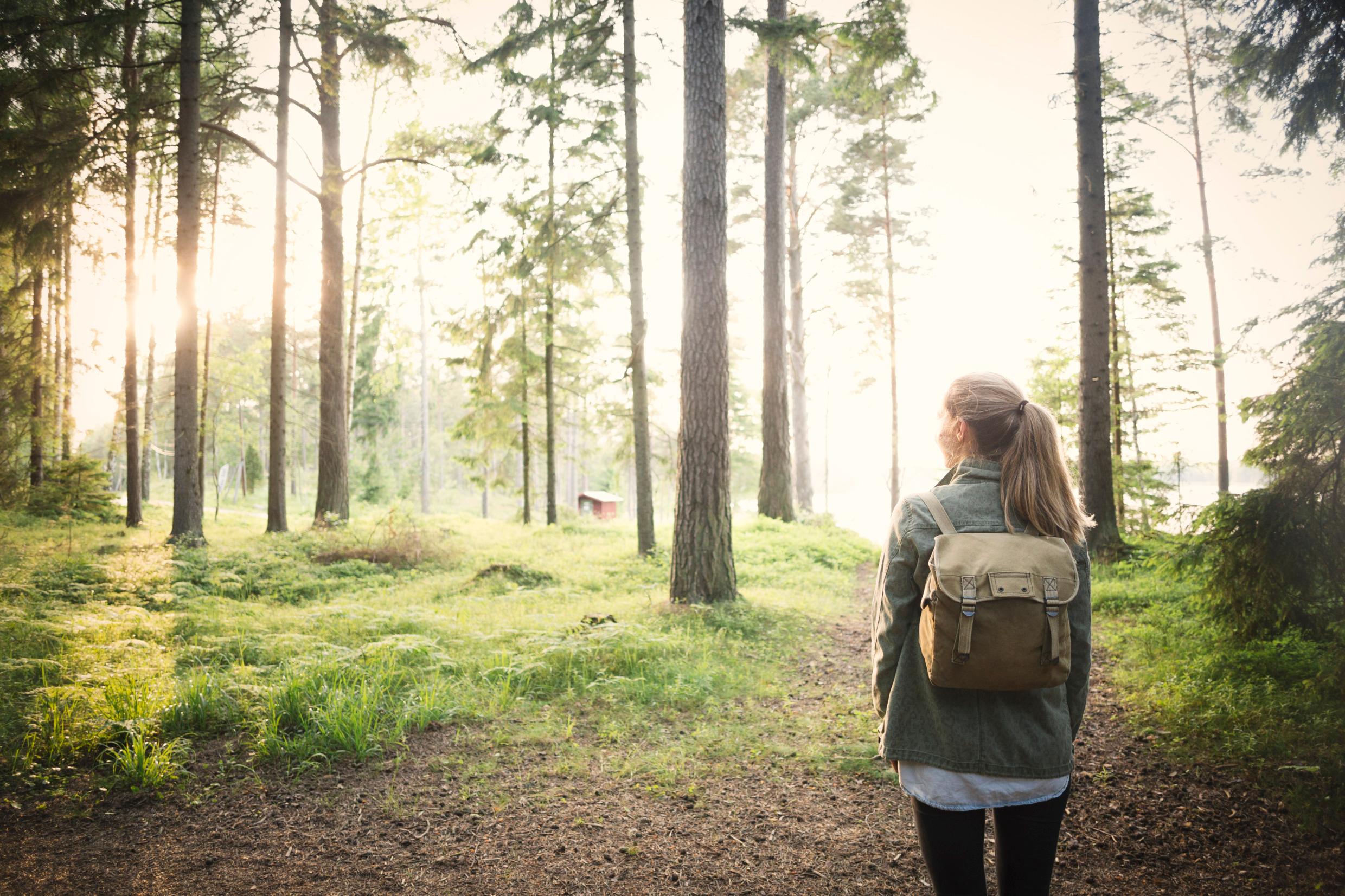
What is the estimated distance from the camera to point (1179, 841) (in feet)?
10.4

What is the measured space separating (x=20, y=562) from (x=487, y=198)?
28.8ft

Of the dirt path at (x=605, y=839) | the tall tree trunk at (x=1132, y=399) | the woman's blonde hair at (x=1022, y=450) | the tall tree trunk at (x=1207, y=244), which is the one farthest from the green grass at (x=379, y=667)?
the tall tree trunk at (x=1207, y=244)

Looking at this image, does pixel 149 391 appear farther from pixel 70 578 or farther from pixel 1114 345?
pixel 1114 345

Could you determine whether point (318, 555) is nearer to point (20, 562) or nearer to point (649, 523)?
point (20, 562)

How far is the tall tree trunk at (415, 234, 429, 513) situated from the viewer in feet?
87.3

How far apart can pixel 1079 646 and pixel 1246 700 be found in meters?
3.61

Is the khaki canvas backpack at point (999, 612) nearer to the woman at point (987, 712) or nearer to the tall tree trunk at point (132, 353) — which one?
the woman at point (987, 712)

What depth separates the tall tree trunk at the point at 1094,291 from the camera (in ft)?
29.1

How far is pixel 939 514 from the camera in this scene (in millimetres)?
1872

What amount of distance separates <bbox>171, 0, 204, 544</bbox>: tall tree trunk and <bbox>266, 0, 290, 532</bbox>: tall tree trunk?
187 centimetres

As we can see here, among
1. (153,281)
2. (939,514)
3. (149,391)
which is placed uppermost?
(153,281)

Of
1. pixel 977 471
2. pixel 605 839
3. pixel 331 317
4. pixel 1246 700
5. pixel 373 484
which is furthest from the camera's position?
pixel 373 484

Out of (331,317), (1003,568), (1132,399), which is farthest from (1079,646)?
(1132,399)

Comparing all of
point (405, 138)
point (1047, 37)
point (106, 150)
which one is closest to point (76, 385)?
point (106, 150)
